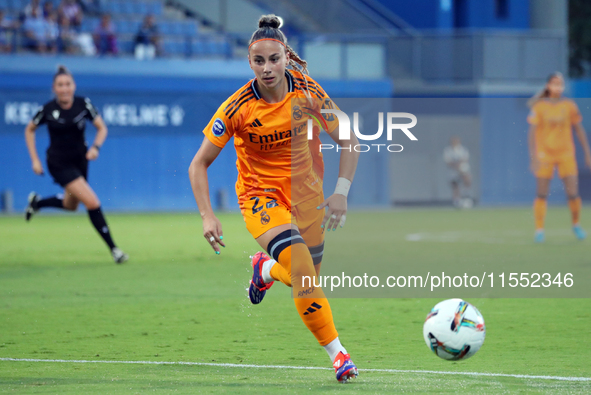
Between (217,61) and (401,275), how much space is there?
1669cm

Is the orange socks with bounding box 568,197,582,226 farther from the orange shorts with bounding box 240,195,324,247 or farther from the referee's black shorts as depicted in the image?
the orange shorts with bounding box 240,195,324,247

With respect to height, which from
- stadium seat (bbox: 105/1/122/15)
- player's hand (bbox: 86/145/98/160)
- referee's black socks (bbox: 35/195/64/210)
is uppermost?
stadium seat (bbox: 105/1/122/15)

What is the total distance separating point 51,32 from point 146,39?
104 inches

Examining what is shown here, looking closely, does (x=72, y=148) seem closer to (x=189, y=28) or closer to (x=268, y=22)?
(x=268, y=22)

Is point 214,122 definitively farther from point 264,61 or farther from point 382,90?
point 382,90

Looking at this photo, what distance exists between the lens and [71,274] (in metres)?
10.4

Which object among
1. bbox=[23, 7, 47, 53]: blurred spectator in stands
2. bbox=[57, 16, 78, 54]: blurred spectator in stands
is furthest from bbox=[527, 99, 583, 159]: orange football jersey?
bbox=[23, 7, 47, 53]: blurred spectator in stands

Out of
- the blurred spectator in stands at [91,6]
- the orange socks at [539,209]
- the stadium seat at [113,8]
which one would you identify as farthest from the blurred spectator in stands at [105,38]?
the orange socks at [539,209]

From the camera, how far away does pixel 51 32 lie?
2389 cm

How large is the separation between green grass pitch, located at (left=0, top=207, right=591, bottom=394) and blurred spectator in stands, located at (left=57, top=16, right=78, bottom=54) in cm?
1217

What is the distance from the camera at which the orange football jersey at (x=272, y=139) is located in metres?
5.39

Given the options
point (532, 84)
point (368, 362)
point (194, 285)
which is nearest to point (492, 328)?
point (368, 362)

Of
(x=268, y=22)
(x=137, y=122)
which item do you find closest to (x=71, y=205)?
(x=268, y=22)

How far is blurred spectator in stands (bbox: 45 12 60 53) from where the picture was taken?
2380 cm
